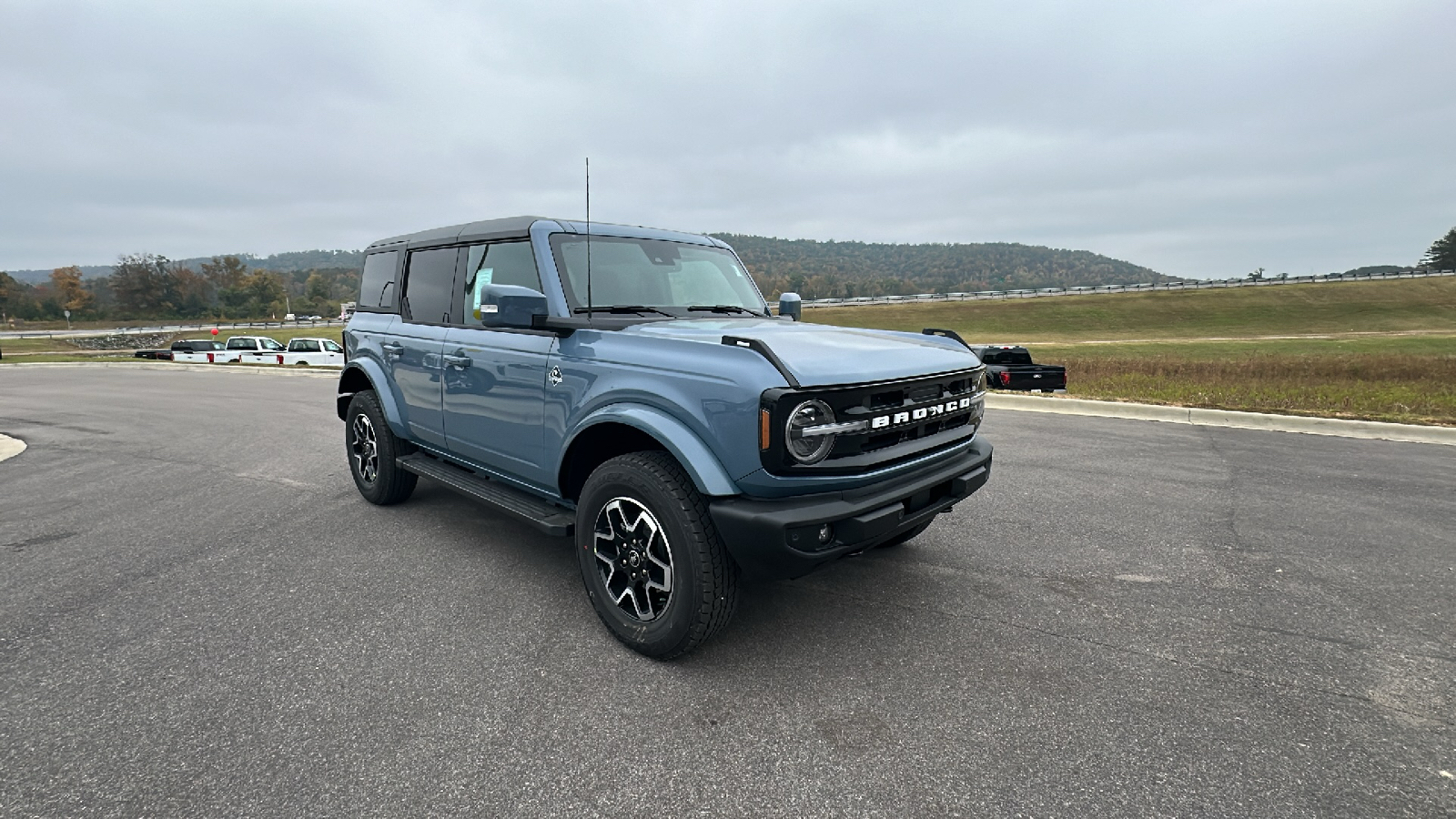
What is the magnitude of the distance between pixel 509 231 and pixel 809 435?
7.73ft

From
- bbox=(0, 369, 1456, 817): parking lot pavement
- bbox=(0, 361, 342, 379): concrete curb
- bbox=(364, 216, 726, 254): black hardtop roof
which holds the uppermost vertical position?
bbox=(364, 216, 726, 254): black hardtop roof

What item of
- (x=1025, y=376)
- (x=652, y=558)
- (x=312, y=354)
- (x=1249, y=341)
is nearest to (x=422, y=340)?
(x=652, y=558)

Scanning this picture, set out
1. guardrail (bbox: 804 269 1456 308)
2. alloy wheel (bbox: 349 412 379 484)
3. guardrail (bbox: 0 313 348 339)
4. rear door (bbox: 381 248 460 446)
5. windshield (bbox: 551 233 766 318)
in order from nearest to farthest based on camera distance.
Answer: windshield (bbox: 551 233 766 318)
rear door (bbox: 381 248 460 446)
alloy wheel (bbox: 349 412 379 484)
guardrail (bbox: 0 313 348 339)
guardrail (bbox: 804 269 1456 308)

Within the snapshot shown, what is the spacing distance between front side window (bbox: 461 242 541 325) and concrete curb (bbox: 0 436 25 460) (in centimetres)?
712

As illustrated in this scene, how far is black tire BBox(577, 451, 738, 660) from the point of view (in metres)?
2.74

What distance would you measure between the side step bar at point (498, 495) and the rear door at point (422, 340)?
189 millimetres

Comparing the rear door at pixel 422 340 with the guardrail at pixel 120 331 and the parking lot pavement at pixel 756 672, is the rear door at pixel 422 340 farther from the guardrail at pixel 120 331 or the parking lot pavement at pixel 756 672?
the guardrail at pixel 120 331

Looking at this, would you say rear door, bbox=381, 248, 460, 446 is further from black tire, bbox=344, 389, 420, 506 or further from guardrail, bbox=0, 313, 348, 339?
guardrail, bbox=0, 313, 348, 339

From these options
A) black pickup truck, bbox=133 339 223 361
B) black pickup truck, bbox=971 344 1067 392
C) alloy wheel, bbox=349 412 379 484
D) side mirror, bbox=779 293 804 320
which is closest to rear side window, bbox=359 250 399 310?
alloy wheel, bbox=349 412 379 484

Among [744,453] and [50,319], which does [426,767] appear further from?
[50,319]

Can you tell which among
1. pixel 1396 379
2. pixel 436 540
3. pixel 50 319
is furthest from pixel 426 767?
pixel 50 319

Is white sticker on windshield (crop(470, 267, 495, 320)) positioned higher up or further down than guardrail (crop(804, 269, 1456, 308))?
further down

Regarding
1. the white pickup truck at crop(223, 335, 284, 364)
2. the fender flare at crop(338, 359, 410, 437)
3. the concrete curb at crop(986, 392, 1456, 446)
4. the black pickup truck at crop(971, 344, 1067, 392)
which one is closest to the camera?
the fender flare at crop(338, 359, 410, 437)

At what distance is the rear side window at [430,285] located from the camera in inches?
171
